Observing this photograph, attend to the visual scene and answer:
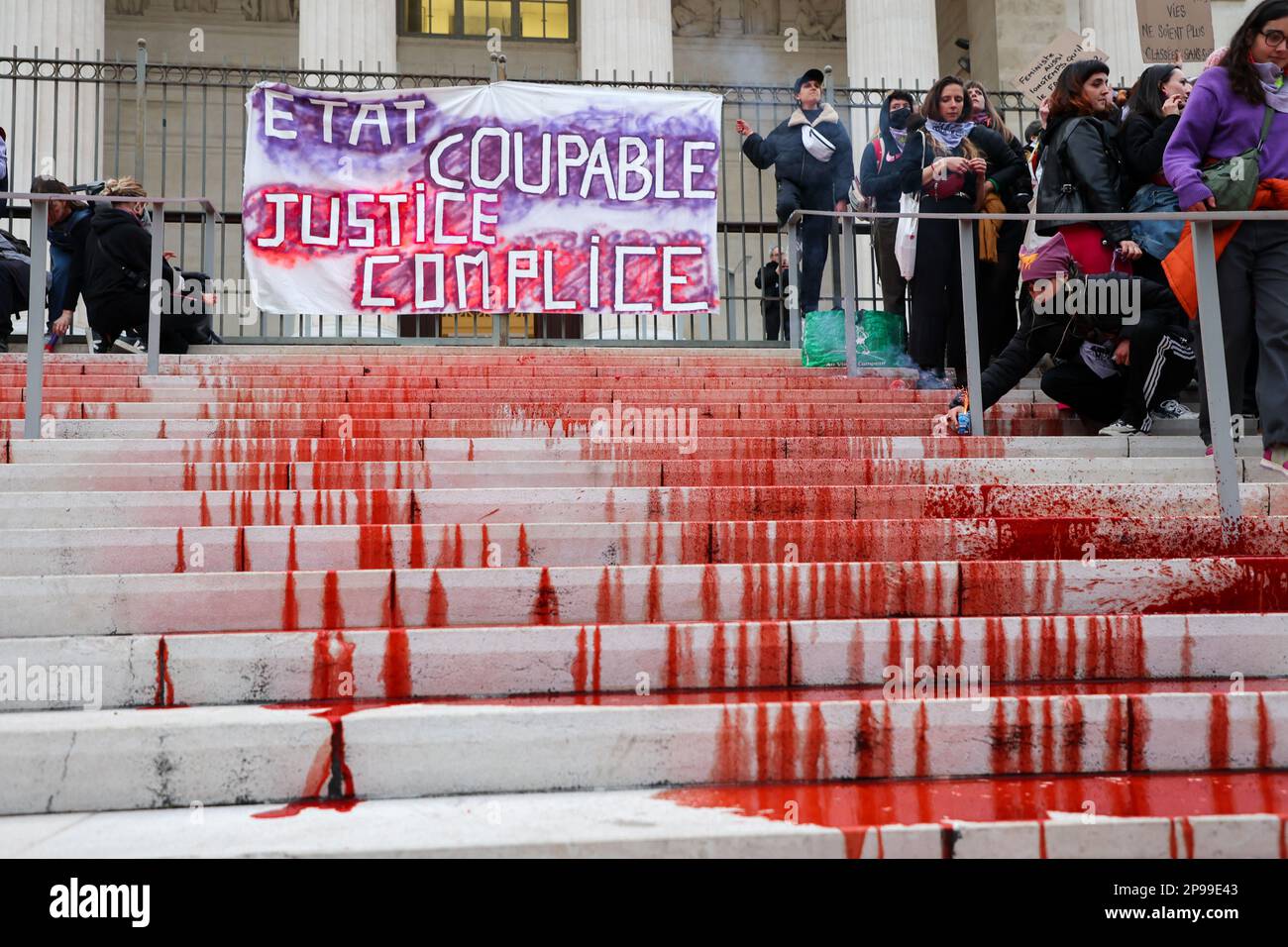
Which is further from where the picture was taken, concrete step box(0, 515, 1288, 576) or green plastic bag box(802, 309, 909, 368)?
green plastic bag box(802, 309, 909, 368)

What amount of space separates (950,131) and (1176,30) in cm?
708

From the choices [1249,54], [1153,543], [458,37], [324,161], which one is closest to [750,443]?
[1153,543]

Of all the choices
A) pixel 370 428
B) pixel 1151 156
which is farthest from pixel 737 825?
pixel 1151 156

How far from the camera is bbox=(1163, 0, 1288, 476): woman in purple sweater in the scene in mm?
4543

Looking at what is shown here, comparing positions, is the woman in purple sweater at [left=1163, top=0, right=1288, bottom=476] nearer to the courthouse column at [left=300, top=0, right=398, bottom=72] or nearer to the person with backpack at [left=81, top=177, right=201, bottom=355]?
the person with backpack at [left=81, top=177, right=201, bottom=355]

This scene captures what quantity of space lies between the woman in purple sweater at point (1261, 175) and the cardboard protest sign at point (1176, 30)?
27.0 feet

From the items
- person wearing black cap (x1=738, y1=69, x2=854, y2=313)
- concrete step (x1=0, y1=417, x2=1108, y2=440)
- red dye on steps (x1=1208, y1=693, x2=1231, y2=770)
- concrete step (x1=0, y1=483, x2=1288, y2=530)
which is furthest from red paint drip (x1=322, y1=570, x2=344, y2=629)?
person wearing black cap (x1=738, y1=69, x2=854, y2=313)

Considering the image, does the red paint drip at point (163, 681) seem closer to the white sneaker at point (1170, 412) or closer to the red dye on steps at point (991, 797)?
the red dye on steps at point (991, 797)

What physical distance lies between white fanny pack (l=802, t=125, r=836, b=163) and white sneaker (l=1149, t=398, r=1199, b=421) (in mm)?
4037

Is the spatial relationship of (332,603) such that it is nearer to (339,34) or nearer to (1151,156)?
(1151,156)

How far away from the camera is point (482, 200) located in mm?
9547

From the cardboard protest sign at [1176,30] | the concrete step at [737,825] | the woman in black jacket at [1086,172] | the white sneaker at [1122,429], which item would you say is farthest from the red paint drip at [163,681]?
the cardboard protest sign at [1176,30]

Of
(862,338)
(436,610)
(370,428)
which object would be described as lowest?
(436,610)
